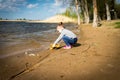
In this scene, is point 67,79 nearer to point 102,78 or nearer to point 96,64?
point 102,78

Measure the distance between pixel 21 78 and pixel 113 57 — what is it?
151 inches

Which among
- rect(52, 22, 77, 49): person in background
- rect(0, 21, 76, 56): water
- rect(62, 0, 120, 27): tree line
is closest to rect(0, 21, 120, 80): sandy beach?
rect(52, 22, 77, 49): person in background

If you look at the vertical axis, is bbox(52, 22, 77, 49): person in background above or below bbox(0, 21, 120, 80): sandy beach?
above

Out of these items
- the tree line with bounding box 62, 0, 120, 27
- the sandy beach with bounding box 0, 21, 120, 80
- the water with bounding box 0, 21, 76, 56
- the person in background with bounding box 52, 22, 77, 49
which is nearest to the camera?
the sandy beach with bounding box 0, 21, 120, 80

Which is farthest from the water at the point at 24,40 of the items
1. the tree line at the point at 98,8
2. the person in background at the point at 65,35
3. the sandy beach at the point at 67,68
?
the tree line at the point at 98,8

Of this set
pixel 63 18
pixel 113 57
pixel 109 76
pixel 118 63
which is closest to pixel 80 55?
pixel 113 57

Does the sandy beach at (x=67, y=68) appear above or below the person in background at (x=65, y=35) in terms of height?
below

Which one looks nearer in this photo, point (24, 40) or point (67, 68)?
point (67, 68)

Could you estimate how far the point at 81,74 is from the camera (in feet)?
19.7

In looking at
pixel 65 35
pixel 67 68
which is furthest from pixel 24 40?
pixel 67 68

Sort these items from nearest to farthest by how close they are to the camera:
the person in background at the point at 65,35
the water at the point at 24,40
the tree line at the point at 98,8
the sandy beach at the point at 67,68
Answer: the sandy beach at the point at 67,68 → the person in background at the point at 65,35 → the water at the point at 24,40 → the tree line at the point at 98,8

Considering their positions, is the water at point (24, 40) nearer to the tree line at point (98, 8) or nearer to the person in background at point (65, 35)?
the person in background at point (65, 35)

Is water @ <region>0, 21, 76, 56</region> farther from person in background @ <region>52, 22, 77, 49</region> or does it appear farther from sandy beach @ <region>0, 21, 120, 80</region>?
sandy beach @ <region>0, 21, 120, 80</region>

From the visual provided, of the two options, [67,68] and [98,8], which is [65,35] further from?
[98,8]
